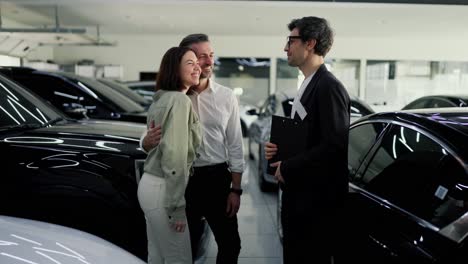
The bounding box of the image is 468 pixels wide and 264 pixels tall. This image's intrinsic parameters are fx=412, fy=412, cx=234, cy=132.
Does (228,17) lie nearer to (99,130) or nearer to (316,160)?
(99,130)

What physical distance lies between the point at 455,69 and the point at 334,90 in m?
15.3

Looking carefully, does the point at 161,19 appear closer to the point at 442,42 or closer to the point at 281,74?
the point at 281,74

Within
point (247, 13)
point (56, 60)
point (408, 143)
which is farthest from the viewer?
point (56, 60)

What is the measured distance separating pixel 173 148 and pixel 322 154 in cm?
63

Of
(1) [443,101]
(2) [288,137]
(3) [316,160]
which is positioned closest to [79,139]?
(2) [288,137]

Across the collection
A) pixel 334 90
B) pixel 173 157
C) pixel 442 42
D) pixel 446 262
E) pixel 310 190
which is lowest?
pixel 446 262

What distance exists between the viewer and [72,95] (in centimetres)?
515

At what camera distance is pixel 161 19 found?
10602 millimetres

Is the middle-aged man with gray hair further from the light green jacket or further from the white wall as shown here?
the white wall

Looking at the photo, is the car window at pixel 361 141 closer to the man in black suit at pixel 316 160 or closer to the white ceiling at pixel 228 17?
the man in black suit at pixel 316 160

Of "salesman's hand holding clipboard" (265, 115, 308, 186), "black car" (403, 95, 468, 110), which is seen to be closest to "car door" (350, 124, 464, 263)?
"salesman's hand holding clipboard" (265, 115, 308, 186)

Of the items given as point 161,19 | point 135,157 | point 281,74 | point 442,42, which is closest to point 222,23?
point 161,19

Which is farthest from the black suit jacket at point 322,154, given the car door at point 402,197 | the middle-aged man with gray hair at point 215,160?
the middle-aged man with gray hair at point 215,160

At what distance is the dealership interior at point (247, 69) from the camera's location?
7.12 ft
